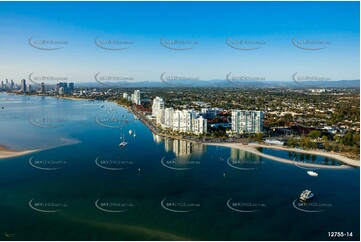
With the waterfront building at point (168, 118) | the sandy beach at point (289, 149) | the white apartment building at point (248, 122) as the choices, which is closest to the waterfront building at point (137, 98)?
the waterfront building at point (168, 118)

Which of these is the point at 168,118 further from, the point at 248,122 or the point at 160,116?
the point at 248,122

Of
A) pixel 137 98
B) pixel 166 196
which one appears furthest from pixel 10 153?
pixel 137 98

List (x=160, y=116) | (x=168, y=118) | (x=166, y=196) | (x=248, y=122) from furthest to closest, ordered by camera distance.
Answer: (x=160, y=116)
(x=168, y=118)
(x=248, y=122)
(x=166, y=196)

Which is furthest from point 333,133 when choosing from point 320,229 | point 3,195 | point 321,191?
point 3,195

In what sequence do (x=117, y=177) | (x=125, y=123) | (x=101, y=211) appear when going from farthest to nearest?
1. (x=125, y=123)
2. (x=117, y=177)
3. (x=101, y=211)

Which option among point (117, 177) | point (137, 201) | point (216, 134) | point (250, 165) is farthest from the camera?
point (216, 134)

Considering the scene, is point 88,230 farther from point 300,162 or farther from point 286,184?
point 300,162

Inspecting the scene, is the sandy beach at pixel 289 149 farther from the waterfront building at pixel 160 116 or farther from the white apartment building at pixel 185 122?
the waterfront building at pixel 160 116

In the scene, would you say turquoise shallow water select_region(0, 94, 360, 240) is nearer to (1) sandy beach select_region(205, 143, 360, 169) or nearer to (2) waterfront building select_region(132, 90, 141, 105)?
(1) sandy beach select_region(205, 143, 360, 169)
